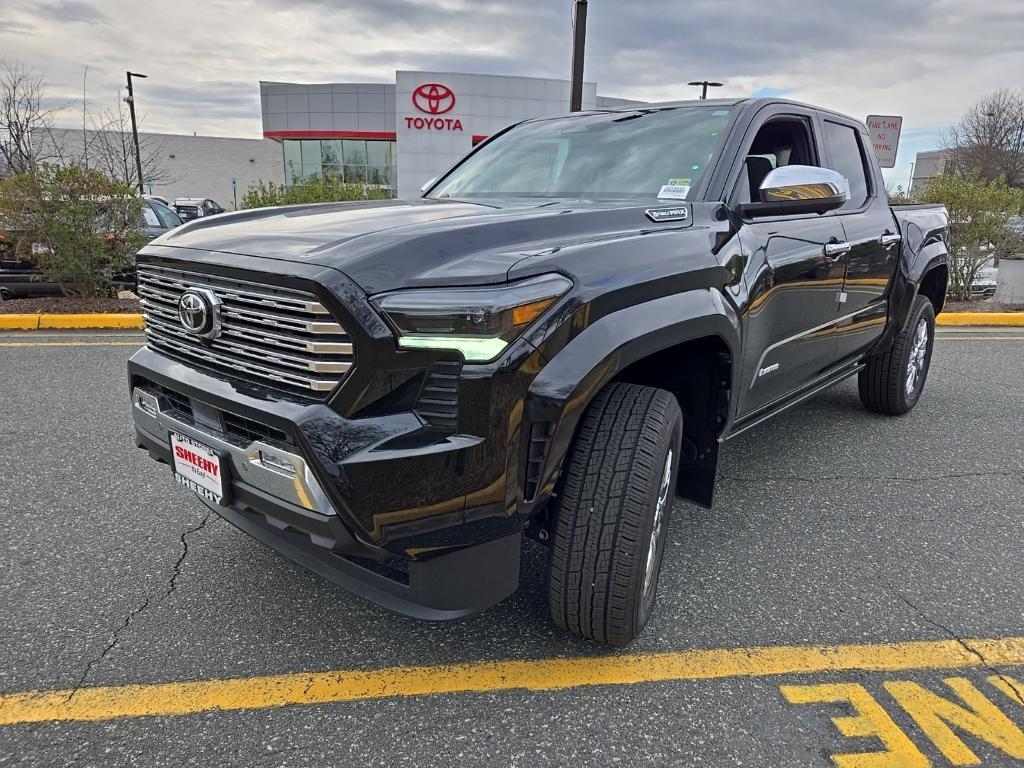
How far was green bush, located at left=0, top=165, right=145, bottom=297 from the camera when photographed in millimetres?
8359

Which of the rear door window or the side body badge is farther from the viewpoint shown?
the rear door window

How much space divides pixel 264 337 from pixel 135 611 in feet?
4.08

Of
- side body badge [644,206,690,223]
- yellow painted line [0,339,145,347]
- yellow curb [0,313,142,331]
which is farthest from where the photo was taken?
yellow curb [0,313,142,331]

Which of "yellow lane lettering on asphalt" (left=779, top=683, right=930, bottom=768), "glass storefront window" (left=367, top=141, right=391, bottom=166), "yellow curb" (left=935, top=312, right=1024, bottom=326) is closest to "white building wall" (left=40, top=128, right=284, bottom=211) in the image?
"glass storefront window" (left=367, top=141, right=391, bottom=166)

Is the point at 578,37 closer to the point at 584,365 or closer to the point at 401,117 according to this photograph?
the point at 584,365

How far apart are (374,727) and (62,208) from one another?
8623 mm

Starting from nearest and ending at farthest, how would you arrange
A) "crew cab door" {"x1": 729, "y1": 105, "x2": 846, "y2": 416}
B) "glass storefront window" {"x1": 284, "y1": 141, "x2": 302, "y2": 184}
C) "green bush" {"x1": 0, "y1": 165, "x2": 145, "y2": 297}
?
"crew cab door" {"x1": 729, "y1": 105, "x2": 846, "y2": 416}, "green bush" {"x1": 0, "y1": 165, "x2": 145, "y2": 297}, "glass storefront window" {"x1": 284, "y1": 141, "x2": 302, "y2": 184}

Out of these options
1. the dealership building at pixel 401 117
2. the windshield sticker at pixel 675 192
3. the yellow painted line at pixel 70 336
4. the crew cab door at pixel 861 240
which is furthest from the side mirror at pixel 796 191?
the dealership building at pixel 401 117

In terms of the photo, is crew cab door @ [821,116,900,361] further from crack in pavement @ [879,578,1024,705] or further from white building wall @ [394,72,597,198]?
white building wall @ [394,72,597,198]

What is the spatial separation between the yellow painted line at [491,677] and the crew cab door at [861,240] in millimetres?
1714

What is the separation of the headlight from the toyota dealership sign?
30423 millimetres

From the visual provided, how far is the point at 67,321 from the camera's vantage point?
7836 millimetres

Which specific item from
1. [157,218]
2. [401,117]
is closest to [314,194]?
[157,218]

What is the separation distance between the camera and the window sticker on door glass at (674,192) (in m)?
2.68
